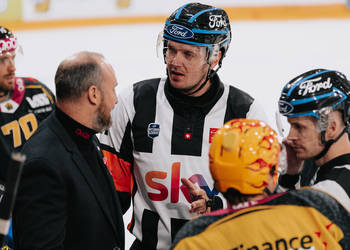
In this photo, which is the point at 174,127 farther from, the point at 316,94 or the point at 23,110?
the point at 23,110

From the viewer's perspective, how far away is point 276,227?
1608mm

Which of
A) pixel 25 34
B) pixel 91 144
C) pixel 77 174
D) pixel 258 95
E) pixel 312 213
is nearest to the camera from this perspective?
pixel 312 213

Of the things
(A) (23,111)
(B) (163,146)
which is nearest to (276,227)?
(B) (163,146)

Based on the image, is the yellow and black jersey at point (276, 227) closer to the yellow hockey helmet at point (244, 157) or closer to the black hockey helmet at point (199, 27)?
the yellow hockey helmet at point (244, 157)

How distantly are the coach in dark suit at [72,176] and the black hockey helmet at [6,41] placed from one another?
1.81 m

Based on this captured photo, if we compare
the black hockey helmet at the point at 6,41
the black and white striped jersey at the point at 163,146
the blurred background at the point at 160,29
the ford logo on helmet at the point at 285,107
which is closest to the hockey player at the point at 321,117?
the ford logo on helmet at the point at 285,107

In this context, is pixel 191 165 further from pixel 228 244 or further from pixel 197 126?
pixel 228 244

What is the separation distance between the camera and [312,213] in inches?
63.4

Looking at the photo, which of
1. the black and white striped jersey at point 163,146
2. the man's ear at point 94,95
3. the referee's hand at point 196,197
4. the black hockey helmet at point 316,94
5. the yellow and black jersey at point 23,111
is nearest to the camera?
the black hockey helmet at point 316,94

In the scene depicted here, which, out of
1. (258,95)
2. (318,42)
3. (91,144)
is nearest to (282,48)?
(318,42)

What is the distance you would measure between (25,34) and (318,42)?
5.03 meters

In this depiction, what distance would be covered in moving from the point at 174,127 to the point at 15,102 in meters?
1.58

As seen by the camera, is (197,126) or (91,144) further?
(197,126)

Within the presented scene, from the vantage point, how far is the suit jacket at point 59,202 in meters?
1.88
